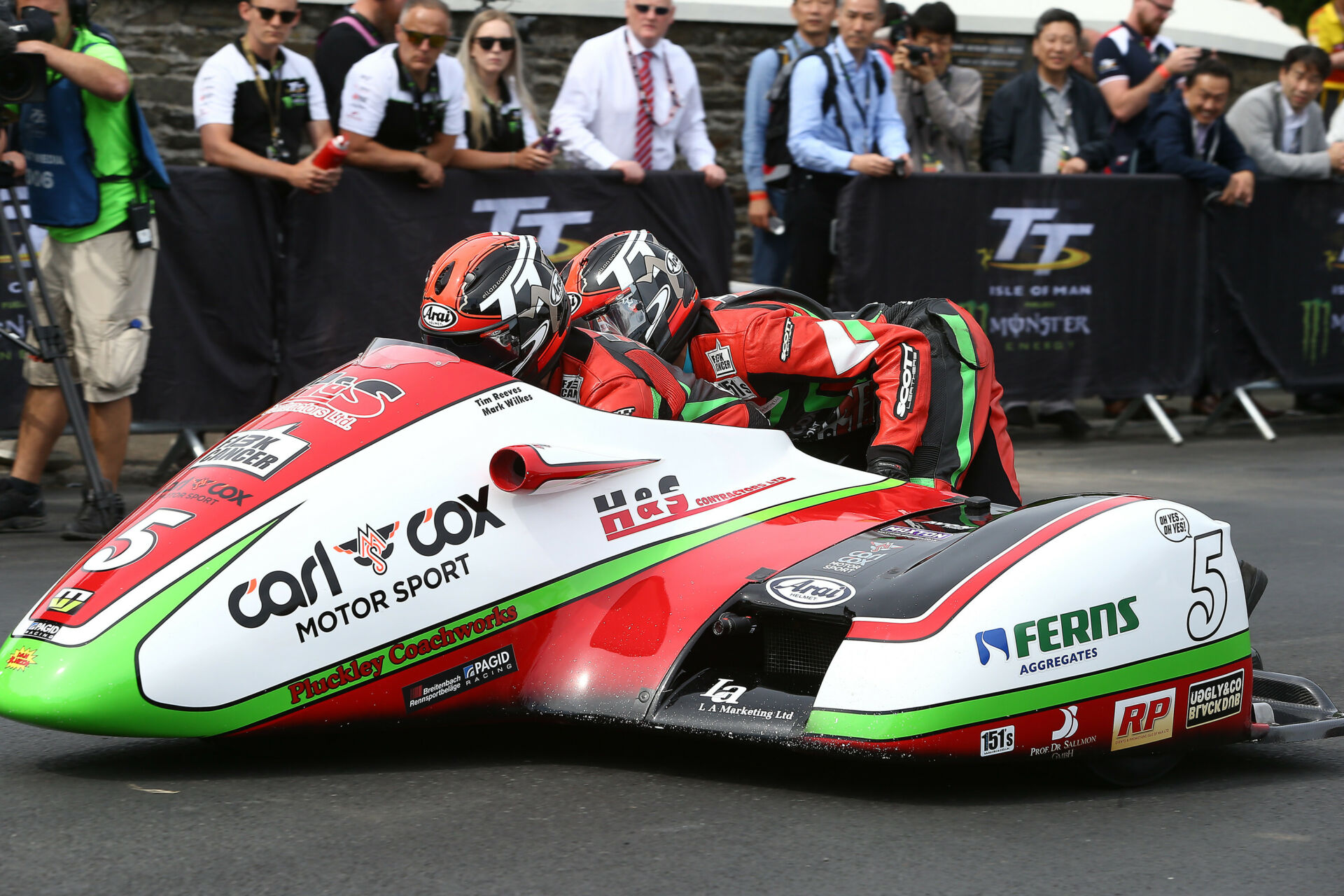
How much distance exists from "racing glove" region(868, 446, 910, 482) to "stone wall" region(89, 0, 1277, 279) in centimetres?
733

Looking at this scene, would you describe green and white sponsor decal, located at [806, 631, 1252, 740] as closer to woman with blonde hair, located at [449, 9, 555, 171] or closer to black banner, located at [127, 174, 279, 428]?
black banner, located at [127, 174, 279, 428]

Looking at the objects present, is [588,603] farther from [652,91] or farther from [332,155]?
[652,91]

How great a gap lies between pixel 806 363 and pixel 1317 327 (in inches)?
275

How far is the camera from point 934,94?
948 centimetres

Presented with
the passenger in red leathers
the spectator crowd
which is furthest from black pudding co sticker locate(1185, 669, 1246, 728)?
the spectator crowd

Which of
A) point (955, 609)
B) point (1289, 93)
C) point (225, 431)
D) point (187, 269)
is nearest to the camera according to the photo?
point (955, 609)

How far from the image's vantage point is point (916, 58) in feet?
30.8

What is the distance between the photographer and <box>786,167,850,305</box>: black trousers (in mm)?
8938

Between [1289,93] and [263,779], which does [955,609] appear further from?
[1289,93]

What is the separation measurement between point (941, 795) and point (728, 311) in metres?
1.84

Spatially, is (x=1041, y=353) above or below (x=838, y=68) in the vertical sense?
below

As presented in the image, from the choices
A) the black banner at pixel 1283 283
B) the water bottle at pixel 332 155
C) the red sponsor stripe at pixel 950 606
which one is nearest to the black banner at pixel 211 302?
the water bottle at pixel 332 155

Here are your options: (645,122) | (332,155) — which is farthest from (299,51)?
(332,155)

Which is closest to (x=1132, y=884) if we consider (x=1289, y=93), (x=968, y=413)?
(x=968, y=413)
